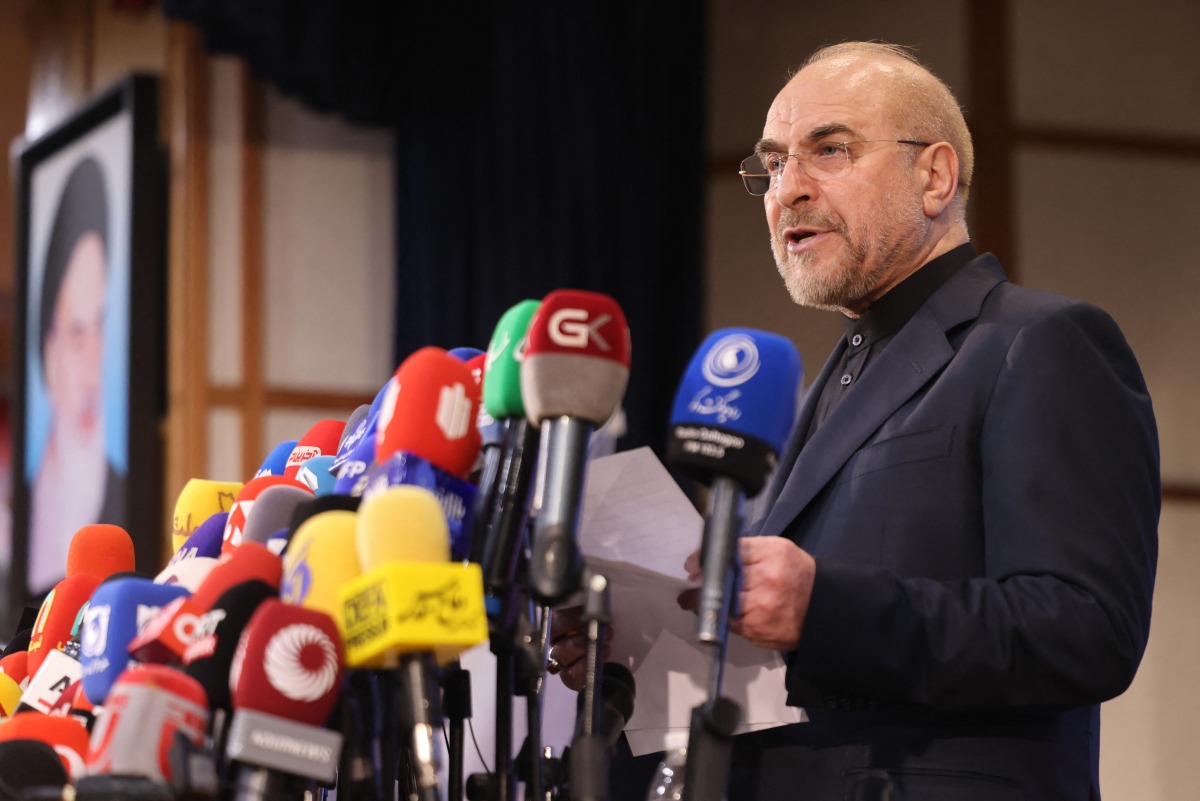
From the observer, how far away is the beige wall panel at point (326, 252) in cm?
432

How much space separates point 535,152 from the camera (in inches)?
160

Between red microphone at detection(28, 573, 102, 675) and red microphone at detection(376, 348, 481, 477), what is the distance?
1.26 feet

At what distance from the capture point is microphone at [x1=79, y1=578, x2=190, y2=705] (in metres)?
1.08

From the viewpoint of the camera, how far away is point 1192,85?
410 centimetres

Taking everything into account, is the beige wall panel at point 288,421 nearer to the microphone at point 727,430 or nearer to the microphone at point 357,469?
the microphone at point 357,469

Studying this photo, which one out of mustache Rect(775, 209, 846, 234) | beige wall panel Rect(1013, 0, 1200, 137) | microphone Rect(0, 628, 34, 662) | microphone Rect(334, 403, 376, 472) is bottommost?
microphone Rect(0, 628, 34, 662)

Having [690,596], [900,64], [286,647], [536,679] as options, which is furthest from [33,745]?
[900,64]

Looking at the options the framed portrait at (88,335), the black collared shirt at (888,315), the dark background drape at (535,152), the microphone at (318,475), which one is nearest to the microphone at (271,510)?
the microphone at (318,475)

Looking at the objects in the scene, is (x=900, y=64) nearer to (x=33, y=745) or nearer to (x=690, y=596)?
(x=690, y=596)

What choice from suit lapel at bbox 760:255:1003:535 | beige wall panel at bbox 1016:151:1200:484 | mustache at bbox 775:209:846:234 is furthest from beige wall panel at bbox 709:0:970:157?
suit lapel at bbox 760:255:1003:535

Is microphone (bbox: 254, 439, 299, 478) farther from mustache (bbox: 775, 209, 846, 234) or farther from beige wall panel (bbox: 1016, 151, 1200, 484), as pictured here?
beige wall panel (bbox: 1016, 151, 1200, 484)

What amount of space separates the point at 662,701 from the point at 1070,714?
0.36 metres

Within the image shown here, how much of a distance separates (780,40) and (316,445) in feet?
10.3

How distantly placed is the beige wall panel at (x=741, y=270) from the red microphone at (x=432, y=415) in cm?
321
